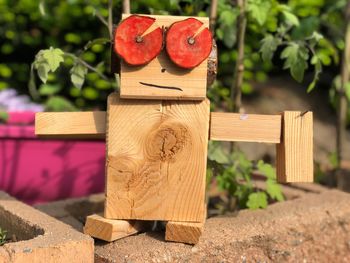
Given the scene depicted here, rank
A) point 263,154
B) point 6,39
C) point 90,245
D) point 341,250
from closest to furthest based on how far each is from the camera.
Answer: point 90,245 < point 341,250 < point 263,154 < point 6,39

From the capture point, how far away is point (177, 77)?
2.03 metres

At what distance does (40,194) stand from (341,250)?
1.39 meters

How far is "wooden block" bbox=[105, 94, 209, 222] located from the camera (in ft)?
6.82

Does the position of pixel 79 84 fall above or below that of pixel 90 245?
above

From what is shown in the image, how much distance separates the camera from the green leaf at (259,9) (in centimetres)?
254

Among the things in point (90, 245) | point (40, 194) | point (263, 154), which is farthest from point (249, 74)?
point (90, 245)

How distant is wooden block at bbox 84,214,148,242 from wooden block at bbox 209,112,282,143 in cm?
40

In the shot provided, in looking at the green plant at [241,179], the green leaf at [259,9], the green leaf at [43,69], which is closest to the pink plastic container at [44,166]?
the green plant at [241,179]

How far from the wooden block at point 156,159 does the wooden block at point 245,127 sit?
7 centimetres

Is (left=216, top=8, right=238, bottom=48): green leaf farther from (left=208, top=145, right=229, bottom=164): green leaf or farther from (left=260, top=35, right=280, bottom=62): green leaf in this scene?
(left=208, top=145, right=229, bottom=164): green leaf

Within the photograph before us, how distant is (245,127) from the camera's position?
2145 millimetres

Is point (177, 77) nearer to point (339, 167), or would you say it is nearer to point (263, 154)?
point (339, 167)

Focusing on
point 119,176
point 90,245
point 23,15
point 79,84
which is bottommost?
point 90,245

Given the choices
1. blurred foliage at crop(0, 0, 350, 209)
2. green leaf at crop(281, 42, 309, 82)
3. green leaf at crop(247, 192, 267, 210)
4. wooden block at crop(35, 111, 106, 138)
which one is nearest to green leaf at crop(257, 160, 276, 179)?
green leaf at crop(247, 192, 267, 210)
